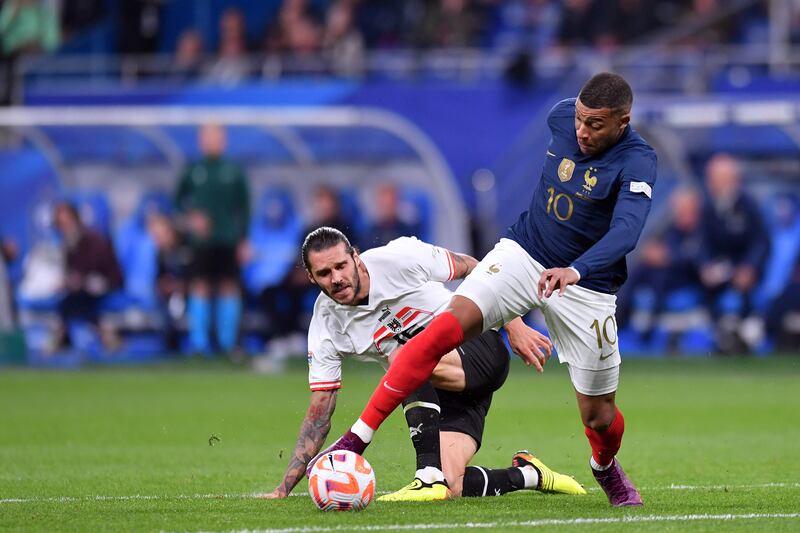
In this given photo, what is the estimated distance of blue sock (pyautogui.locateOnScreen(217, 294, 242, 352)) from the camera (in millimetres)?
18375

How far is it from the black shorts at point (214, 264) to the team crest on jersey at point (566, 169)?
37.1 feet

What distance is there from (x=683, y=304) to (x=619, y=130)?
11748 millimetres

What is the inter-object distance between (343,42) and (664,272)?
22.9 feet

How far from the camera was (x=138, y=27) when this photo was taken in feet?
82.5

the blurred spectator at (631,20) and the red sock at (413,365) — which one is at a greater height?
the blurred spectator at (631,20)

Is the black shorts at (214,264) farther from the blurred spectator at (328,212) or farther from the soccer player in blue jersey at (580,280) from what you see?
the soccer player in blue jersey at (580,280)

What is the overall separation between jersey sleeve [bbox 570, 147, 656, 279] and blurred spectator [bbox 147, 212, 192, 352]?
1220cm

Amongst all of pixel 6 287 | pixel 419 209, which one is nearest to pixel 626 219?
pixel 419 209

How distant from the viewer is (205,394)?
15.1m

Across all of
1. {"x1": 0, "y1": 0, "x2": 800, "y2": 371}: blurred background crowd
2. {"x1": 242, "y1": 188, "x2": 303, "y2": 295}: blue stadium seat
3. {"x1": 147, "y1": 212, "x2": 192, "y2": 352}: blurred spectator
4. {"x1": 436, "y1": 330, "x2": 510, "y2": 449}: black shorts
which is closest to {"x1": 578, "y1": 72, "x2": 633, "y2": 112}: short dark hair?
{"x1": 436, "y1": 330, "x2": 510, "y2": 449}: black shorts

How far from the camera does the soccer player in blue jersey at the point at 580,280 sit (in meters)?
7.02

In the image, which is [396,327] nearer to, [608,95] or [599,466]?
[599,466]

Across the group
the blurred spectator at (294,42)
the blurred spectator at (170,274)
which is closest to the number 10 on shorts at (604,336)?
the blurred spectator at (170,274)

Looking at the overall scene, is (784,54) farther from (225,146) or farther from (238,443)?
(238,443)
